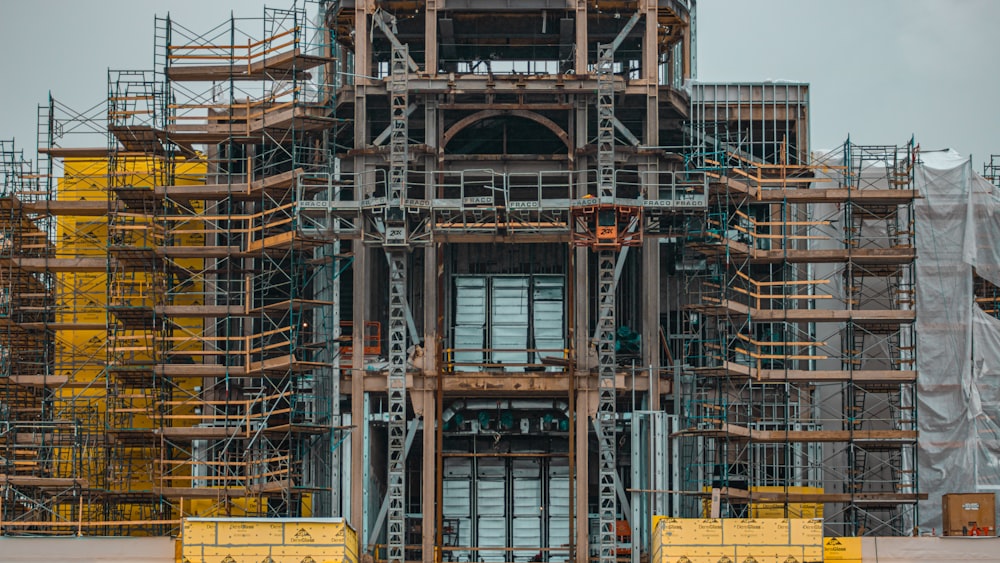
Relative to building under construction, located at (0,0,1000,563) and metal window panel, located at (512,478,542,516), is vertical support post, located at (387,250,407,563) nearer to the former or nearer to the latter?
building under construction, located at (0,0,1000,563)

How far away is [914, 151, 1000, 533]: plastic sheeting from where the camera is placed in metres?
72.9

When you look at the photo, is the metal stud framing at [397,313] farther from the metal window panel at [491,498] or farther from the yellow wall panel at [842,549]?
the yellow wall panel at [842,549]

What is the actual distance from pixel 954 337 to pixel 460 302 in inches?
776

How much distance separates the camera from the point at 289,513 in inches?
2692

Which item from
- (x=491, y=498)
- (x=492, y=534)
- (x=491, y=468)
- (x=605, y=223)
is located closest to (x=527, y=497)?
(x=491, y=498)

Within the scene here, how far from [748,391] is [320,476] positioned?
1714cm

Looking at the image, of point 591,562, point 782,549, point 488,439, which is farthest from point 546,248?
point 782,549

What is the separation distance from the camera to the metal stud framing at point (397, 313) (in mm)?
69062

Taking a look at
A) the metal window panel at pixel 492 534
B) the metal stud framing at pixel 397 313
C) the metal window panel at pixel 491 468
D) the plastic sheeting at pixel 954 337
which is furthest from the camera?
the metal window panel at pixel 491 468

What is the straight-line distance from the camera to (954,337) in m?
74.1

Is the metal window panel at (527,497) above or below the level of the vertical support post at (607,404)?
below

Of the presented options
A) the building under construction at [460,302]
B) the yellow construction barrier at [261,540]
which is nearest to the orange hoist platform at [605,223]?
the building under construction at [460,302]

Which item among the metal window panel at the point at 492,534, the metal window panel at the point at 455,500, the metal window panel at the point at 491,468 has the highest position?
the metal window panel at the point at 491,468

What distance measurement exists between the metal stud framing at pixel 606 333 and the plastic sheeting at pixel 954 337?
12.7 metres
